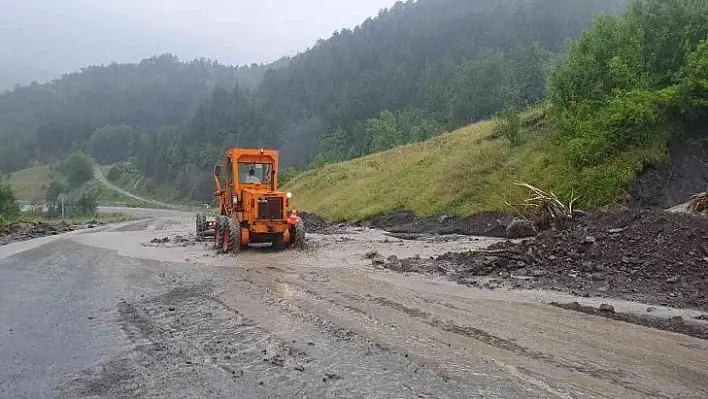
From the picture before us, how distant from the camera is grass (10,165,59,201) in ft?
468

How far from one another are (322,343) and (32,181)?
174999 millimetres

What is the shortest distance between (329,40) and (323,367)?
187 m

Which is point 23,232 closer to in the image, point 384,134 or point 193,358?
point 193,358

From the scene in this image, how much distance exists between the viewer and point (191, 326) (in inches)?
319

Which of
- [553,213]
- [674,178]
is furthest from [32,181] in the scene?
[674,178]

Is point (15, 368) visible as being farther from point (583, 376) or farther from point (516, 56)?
point (516, 56)

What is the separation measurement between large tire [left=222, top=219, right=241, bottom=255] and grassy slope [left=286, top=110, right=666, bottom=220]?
1106cm

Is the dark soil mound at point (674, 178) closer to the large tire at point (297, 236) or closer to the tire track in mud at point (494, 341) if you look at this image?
the large tire at point (297, 236)

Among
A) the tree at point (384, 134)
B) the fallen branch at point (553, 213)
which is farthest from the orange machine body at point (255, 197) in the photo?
the tree at point (384, 134)

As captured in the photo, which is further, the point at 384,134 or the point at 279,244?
the point at 384,134

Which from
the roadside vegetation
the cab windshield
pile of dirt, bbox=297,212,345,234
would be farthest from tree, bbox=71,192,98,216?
the cab windshield

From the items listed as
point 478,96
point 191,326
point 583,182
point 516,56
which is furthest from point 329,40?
point 191,326

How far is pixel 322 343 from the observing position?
7.11m

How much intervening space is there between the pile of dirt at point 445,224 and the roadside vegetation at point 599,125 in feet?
2.41
